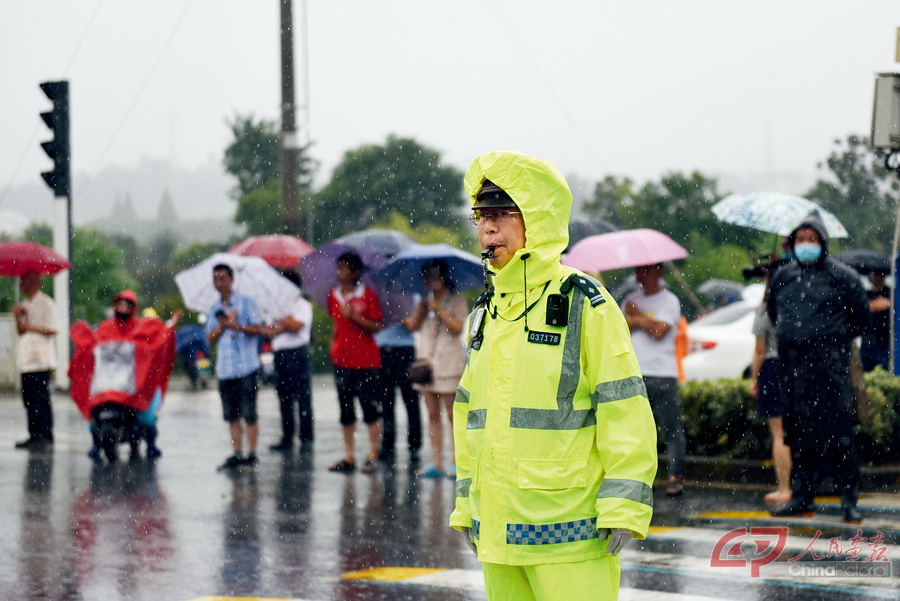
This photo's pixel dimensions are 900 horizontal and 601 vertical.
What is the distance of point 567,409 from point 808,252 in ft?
16.2

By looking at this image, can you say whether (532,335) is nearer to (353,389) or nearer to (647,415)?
(647,415)

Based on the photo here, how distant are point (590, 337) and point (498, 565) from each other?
67 centimetres

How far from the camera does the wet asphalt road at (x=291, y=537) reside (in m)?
6.59

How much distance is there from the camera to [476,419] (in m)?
3.86

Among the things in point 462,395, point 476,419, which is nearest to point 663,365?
point 462,395

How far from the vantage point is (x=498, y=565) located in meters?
3.74

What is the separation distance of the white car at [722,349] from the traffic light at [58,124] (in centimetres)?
815

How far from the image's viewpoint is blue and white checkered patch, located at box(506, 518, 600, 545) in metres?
3.63

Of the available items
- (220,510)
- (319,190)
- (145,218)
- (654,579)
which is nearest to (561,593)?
(654,579)

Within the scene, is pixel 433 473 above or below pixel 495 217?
below

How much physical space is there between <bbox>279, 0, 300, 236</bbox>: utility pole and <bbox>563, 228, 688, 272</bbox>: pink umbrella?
8400 millimetres

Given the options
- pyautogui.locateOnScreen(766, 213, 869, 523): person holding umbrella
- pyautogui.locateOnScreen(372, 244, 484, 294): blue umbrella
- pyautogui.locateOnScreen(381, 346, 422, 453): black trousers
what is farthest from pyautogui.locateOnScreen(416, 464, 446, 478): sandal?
pyautogui.locateOnScreen(766, 213, 869, 523): person holding umbrella

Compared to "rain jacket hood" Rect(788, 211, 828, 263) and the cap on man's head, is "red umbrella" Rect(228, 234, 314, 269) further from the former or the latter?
the cap on man's head

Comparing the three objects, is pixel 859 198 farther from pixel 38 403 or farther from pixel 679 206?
pixel 38 403
